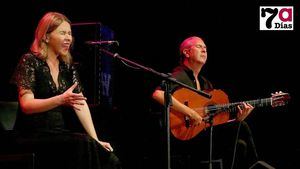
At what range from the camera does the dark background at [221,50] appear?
5.58m

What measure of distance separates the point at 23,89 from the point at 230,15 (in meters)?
3.36

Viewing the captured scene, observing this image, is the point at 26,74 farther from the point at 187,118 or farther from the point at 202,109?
the point at 202,109

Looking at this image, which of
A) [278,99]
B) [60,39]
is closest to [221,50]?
[278,99]

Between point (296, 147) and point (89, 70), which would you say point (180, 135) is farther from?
point (296, 147)

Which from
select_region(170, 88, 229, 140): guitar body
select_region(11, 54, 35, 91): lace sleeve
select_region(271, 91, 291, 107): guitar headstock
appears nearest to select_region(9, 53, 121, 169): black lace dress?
select_region(11, 54, 35, 91): lace sleeve

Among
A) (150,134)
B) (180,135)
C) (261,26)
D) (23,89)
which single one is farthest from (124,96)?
(23,89)

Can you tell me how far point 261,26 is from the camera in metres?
5.72

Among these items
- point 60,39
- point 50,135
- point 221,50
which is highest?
point 221,50

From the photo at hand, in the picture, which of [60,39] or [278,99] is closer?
[60,39]

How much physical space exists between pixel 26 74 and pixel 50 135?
0.49 meters

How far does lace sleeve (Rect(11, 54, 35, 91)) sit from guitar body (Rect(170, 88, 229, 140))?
5.61ft

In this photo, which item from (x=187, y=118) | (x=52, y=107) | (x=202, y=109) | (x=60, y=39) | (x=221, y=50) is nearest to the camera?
(x=52, y=107)

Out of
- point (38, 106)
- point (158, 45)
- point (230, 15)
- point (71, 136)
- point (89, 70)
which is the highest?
point (230, 15)

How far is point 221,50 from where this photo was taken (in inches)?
225
